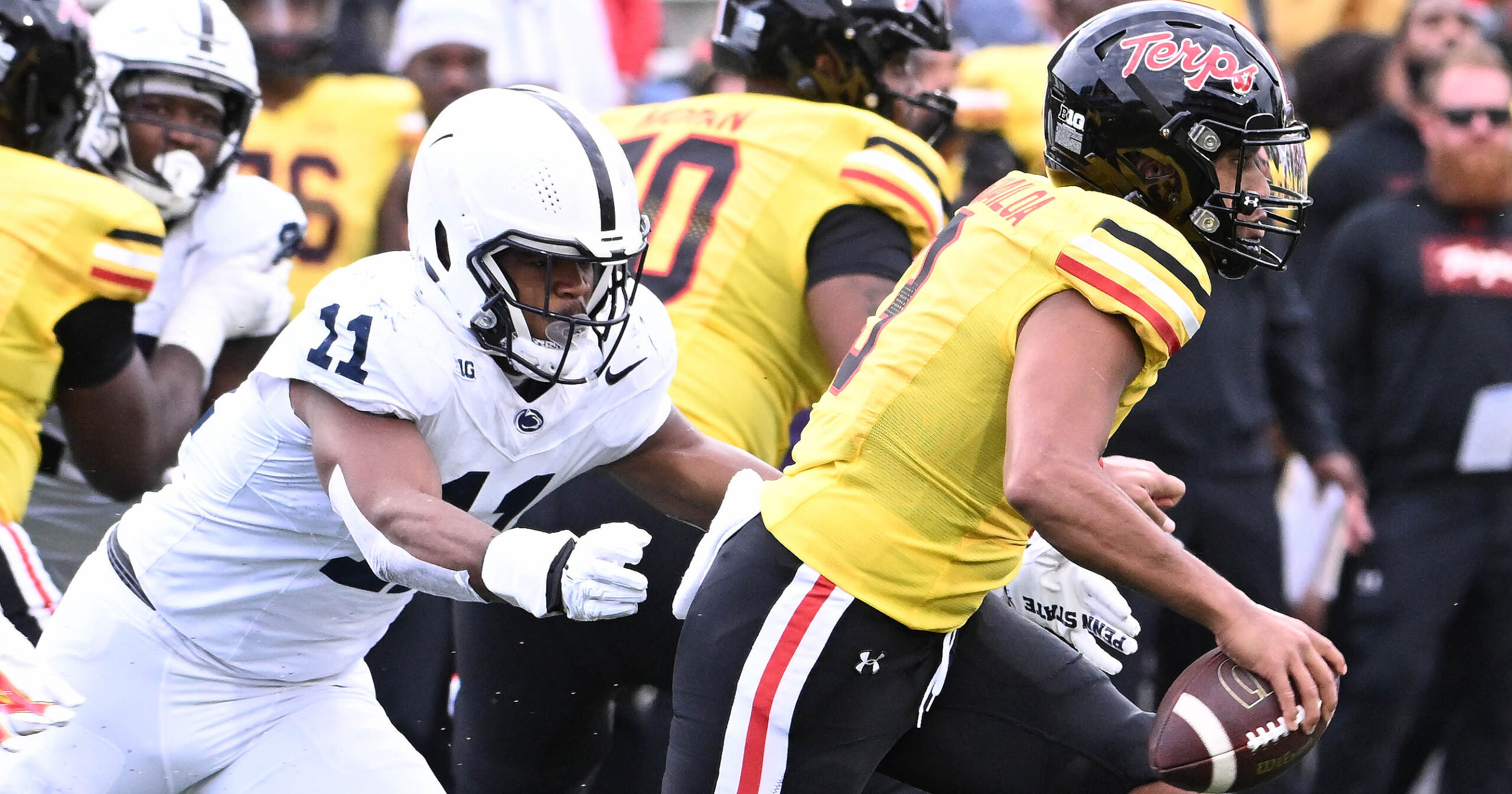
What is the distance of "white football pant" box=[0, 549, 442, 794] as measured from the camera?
3.13 meters

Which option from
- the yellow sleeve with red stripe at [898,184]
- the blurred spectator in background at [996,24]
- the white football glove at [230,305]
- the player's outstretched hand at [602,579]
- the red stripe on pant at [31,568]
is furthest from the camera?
the blurred spectator in background at [996,24]

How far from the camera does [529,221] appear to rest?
2.98 m

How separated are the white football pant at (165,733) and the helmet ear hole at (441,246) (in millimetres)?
733

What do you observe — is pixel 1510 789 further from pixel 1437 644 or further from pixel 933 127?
pixel 933 127

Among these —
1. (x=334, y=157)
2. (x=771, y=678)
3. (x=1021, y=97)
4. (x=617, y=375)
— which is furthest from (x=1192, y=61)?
(x=1021, y=97)

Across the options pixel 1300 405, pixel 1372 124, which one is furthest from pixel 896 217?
pixel 1372 124

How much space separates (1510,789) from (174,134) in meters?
3.78

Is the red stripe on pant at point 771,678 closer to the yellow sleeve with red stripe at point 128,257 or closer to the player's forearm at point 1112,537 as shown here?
the player's forearm at point 1112,537

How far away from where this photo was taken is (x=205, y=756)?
3.17 metres

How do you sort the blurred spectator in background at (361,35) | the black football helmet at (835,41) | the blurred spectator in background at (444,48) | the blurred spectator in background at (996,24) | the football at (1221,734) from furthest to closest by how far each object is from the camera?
1. the blurred spectator in background at (996,24)
2. the blurred spectator in background at (361,35)
3. the blurred spectator in background at (444,48)
4. the black football helmet at (835,41)
5. the football at (1221,734)

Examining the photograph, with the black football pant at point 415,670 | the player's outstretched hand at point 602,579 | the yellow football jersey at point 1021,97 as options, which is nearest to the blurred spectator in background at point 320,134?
the black football pant at point 415,670

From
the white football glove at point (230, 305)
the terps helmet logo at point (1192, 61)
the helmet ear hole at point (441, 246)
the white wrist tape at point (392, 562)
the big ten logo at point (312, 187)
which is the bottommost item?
the big ten logo at point (312, 187)

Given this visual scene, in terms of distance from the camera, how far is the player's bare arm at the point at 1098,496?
2713 mm

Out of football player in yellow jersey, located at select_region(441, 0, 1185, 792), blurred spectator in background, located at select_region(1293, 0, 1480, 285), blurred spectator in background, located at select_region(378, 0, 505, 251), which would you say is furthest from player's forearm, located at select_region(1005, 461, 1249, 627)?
blurred spectator in background, located at select_region(378, 0, 505, 251)
